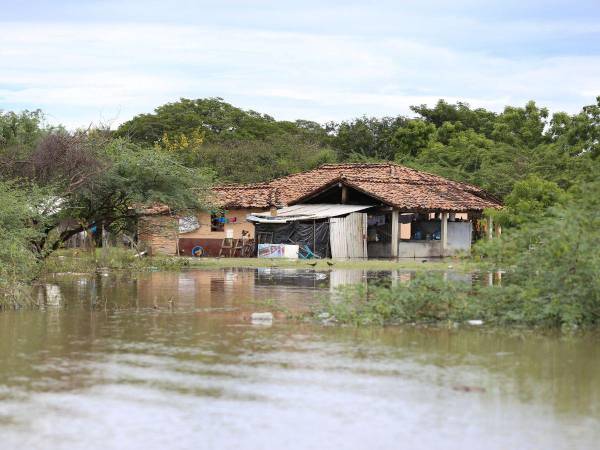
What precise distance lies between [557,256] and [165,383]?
22.3ft

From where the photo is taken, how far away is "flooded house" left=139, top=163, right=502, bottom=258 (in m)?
40.2

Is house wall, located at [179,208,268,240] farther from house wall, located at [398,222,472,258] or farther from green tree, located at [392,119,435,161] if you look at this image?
green tree, located at [392,119,435,161]

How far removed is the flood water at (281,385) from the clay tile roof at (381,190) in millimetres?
24256

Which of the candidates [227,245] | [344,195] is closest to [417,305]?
[344,195]

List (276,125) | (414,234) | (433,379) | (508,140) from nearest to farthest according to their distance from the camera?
(433,379) → (414,234) → (508,140) → (276,125)

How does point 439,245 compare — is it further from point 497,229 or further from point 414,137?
point 414,137

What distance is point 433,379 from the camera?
36.7ft

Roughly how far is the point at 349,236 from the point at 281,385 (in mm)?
29236

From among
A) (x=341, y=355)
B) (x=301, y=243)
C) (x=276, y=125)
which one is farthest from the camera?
(x=276, y=125)

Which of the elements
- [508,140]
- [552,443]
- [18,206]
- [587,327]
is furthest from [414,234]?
[552,443]

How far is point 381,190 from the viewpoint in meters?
41.8

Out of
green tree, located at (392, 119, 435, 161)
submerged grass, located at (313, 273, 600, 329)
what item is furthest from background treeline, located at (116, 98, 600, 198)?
submerged grass, located at (313, 273, 600, 329)

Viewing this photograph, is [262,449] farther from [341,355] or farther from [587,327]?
[587,327]

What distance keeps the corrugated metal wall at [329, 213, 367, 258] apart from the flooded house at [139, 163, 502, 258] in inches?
1.6
